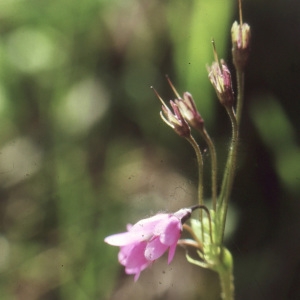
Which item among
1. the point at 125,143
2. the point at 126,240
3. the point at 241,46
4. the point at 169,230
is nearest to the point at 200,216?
the point at 169,230

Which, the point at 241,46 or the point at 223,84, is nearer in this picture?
the point at 223,84

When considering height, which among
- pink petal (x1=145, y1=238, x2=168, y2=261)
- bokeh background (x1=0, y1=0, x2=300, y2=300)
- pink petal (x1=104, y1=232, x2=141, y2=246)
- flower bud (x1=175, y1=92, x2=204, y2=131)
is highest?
flower bud (x1=175, y1=92, x2=204, y2=131)

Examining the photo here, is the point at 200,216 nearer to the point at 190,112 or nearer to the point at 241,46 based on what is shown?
the point at 190,112

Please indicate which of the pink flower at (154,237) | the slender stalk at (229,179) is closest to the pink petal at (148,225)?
the pink flower at (154,237)

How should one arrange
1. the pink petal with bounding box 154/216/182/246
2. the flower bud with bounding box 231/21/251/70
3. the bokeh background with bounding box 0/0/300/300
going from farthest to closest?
the bokeh background with bounding box 0/0/300/300 → the flower bud with bounding box 231/21/251/70 → the pink petal with bounding box 154/216/182/246

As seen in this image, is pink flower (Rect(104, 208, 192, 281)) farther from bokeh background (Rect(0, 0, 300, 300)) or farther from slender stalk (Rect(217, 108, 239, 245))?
bokeh background (Rect(0, 0, 300, 300))

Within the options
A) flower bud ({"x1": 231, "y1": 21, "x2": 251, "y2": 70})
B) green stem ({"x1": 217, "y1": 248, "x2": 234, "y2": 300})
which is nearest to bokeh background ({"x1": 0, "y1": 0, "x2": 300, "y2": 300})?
green stem ({"x1": 217, "y1": 248, "x2": 234, "y2": 300})

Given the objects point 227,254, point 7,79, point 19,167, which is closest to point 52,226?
point 19,167

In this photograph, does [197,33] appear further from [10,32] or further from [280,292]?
[280,292]
